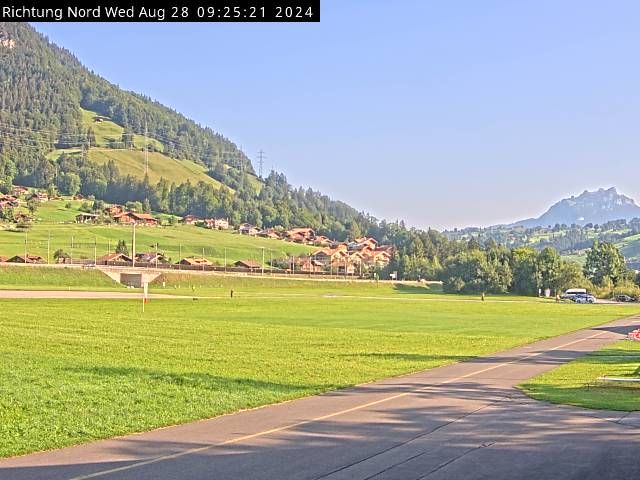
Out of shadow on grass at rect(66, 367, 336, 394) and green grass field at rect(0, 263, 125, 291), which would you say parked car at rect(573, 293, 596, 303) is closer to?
green grass field at rect(0, 263, 125, 291)

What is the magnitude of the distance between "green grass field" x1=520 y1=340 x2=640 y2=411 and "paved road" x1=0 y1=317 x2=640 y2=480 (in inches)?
47.5

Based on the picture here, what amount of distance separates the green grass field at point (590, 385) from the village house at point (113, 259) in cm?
14099

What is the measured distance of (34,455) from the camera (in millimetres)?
14945

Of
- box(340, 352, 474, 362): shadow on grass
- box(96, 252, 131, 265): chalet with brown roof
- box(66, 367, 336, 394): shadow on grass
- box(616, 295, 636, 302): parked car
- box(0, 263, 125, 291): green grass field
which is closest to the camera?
box(66, 367, 336, 394): shadow on grass

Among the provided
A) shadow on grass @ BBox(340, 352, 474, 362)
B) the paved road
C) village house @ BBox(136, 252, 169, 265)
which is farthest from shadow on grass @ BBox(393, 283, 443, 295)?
the paved road

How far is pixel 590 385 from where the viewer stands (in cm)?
2694

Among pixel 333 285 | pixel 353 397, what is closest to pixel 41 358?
pixel 353 397

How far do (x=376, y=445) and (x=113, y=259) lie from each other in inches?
6503

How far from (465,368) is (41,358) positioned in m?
15.9

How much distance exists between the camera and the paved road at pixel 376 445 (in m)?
13.7

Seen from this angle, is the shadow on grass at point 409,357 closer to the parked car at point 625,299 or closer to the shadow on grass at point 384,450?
the shadow on grass at point 384,450

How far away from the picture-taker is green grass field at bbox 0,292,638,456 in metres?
19.3

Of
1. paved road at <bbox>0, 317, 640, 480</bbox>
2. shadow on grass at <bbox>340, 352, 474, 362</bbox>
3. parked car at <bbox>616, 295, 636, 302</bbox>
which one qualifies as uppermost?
paved road at <bbox>0, 317, 640, 480</bbox>

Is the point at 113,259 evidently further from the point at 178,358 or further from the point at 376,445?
the point at 376,445
